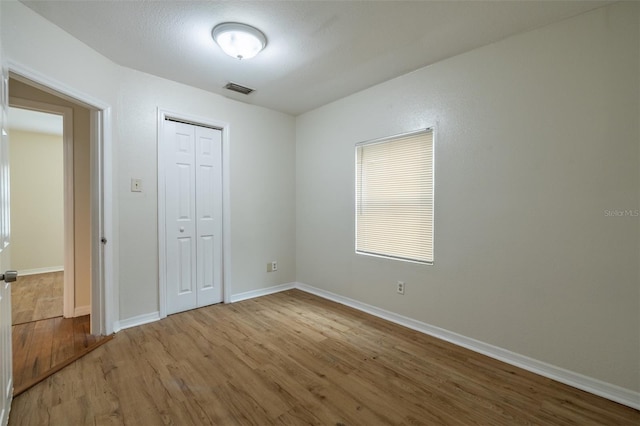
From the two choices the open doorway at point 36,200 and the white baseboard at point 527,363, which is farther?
the open doorway at point 36,200

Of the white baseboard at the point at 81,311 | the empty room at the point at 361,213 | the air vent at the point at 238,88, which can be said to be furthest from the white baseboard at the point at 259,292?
the air vent at the point at 238,88

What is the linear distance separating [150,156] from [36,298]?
2659 mm

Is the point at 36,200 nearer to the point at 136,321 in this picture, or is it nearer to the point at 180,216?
the point at 180,216

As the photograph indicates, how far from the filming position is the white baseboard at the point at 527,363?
1834 millimetres

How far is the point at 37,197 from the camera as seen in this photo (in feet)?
16.8

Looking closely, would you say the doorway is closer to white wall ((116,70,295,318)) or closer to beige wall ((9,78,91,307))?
beige wall ((9,78,91,307))

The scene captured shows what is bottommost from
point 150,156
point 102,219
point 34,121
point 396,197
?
point 102,219

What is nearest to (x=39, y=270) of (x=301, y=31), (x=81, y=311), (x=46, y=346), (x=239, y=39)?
(x=81, y=311)

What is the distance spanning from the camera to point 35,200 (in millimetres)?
5105

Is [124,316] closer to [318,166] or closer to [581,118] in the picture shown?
[318,166]

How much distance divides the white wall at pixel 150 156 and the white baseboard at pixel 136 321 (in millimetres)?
38

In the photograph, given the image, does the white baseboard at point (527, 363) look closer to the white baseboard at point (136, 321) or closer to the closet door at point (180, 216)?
the closet door at point (180, 216)

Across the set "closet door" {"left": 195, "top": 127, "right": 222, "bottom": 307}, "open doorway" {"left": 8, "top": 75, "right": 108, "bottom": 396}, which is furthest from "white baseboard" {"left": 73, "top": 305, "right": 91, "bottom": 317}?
"closet door" {"left": 195, "top": 127, "right": 222, "bottom": 307}

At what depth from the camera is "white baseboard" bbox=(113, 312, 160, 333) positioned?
9.14 ft
